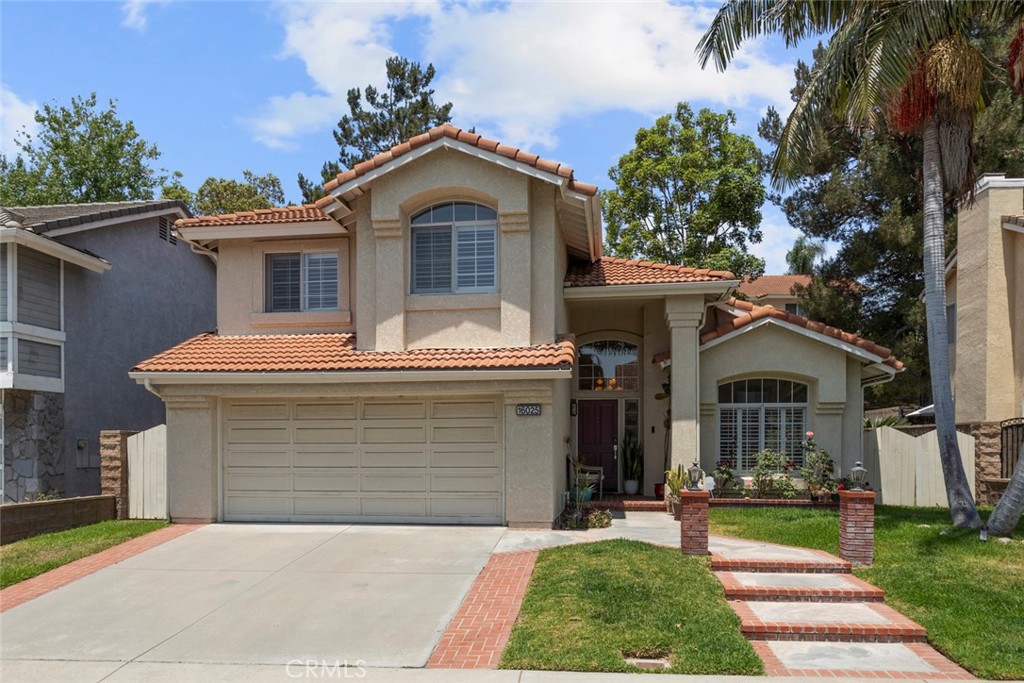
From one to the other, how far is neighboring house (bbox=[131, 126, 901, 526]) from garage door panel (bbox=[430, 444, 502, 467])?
24 millimetres

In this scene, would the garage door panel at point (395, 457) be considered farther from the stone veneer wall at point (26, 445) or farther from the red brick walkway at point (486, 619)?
the stone veneer wall at point (26, 445)

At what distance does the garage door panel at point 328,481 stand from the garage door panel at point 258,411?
3.60 ft

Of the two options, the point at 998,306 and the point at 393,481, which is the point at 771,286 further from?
the point at 393,481

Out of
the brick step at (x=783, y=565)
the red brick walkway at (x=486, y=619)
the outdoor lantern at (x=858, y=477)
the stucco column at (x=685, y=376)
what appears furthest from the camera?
the stucco column at (x=685, y=376)

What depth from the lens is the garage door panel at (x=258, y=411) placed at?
531 inches

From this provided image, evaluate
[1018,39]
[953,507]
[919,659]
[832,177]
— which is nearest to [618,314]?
[953,507]

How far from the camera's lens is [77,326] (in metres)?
16.5

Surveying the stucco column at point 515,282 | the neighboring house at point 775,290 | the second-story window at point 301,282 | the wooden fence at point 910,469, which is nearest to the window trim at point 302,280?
the second-story window at point 301,282

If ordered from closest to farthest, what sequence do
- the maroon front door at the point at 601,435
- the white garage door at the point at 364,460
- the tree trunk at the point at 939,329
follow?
the tree trunk at the point at 939,329
the white garage door at the point at 364,460
the maroon front door at the point at 601,435

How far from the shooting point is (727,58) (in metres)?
13.1

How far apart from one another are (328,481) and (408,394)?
2.14 m

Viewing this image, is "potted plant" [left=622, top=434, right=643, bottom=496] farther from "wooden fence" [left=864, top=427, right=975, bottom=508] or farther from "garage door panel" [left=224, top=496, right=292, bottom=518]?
"garage door panel" [left=224, top=496, right=292, bottom=518]

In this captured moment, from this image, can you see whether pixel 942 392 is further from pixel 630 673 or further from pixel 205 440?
pixel 205 440

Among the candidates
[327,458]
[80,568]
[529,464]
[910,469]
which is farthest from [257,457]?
[910,469]
